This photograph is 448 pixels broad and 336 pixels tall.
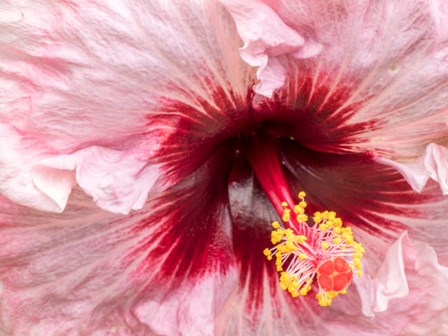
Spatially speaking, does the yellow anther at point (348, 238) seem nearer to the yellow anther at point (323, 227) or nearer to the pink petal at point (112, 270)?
the yellow anther at point (323, 227)

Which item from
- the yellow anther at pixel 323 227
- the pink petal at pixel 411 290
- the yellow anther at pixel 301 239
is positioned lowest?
the pink petal at pixel 411 290

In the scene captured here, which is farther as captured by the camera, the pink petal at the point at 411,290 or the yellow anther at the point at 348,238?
the yellow anther at the point at 348,238

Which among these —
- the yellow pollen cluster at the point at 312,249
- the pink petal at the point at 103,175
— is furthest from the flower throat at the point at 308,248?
the pink petal at the point at 103,175

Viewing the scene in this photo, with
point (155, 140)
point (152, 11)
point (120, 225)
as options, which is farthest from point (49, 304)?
point (152, 11)

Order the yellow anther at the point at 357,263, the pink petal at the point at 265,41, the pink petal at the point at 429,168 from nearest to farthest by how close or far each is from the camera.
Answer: the pink petal at the point at 265,41
the pink petal at the point at 429,168
the yellow anther at the point at 357,263

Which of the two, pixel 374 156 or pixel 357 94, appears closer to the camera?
pixel 357 94

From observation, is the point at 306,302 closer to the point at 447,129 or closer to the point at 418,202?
the point at 418,202
